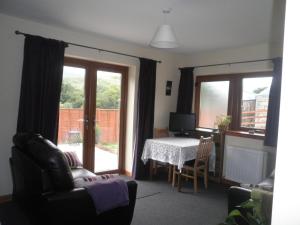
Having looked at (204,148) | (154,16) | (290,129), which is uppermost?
(154,16)

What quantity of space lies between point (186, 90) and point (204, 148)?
59.6 inches

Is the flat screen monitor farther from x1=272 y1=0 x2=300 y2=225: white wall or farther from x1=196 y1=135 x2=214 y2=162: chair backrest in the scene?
x1=272 y1=0 x2=300 y2=225: white wall

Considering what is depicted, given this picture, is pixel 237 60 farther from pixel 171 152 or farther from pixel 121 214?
pixel 121 214

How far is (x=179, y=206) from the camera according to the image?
131 inches

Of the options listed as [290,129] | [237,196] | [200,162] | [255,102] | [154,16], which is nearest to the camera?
[290,129]

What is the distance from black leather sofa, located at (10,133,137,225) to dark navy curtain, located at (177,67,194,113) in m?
2.87

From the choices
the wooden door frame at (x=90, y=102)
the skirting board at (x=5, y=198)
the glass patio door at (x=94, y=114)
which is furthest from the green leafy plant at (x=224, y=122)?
the skirting board at (x=5, y=198)

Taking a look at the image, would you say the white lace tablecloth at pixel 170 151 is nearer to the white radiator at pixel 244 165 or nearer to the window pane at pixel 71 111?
the white radiator at pixel 244 165

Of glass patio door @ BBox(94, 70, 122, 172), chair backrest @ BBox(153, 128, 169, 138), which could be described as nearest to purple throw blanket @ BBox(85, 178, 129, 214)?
glass patio door @ BBox(94, 70, 122, 172)

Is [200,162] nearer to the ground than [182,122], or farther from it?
nearer to the ground

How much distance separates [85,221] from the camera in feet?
6.83

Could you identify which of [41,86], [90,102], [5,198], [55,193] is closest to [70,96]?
[90,102]

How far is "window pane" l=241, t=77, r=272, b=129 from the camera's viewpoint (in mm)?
4066

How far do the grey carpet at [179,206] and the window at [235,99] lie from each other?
1.29 metres
